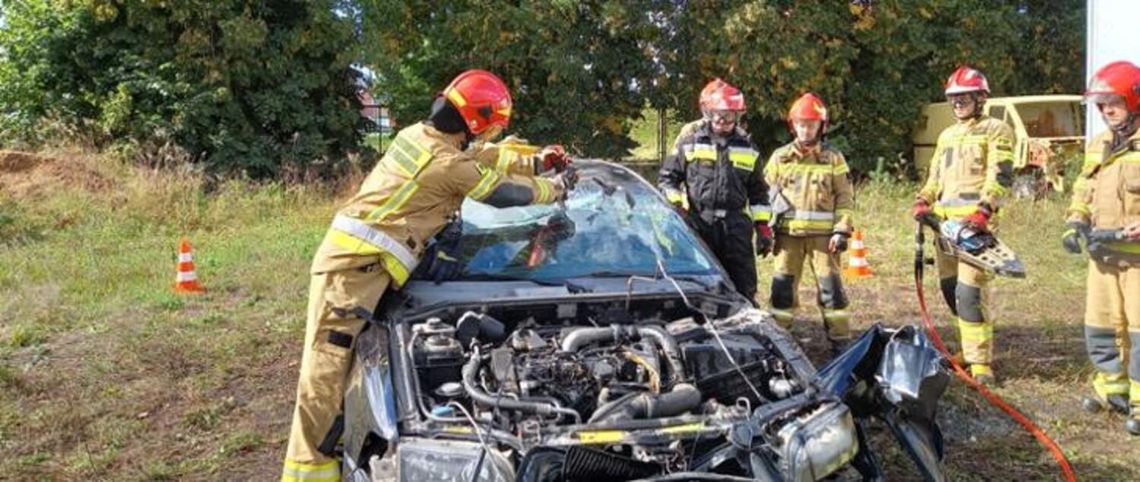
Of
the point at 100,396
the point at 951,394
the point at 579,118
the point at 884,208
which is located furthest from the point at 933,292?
the point at 579,118

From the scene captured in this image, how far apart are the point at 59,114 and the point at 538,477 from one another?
42.9 ft

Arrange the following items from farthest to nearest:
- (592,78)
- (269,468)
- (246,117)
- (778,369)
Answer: (592,78)
(246,117)
(269,468)
(778,369)

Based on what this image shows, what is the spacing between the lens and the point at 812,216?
19.0 feet

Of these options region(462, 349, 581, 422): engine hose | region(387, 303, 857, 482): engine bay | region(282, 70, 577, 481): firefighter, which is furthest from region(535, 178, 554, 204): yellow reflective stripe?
region(462, 349, 581, 422): engine hose

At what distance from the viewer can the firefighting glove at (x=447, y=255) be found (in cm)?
387

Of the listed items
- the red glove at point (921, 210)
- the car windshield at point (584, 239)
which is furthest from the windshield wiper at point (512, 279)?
the red glove at point (921, 210)

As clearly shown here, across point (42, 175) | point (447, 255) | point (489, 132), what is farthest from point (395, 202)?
point (42, 175)

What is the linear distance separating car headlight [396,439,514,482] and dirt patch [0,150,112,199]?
10363 millimetres

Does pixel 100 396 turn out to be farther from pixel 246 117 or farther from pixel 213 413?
pixel 246 117

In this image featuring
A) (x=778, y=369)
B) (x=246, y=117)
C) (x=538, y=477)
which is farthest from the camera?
(x=246, y=117)

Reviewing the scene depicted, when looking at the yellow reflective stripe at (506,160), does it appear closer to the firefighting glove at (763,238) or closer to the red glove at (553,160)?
the red glove at (553,160)

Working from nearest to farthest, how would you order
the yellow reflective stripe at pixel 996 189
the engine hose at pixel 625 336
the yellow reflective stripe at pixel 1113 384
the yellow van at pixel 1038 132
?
the engine hose at pixel 625 336 → the yellow reflective stripe at pixel 1113 384 → the yellow reflective stripe at pixel 996 189 → the yellow van at pixel 1038 132

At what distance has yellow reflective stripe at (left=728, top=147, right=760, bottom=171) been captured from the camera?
5.45 m

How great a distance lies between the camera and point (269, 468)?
437 centimetres
